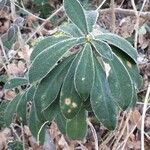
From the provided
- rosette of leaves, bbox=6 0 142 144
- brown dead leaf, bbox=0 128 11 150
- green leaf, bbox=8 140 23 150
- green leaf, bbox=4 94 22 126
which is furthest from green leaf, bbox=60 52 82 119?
brown dead leaf, bbox=0 128 11 150

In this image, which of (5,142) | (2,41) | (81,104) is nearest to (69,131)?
(81,104)

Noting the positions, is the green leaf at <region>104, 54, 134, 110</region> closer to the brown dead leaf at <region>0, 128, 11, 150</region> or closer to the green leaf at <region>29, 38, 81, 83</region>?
the green leaf at <region>29, 38, 81, 83</region>

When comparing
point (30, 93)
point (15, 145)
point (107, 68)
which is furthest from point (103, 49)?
point (15, 145)

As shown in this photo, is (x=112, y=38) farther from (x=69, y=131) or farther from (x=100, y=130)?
(x=100, y=130)

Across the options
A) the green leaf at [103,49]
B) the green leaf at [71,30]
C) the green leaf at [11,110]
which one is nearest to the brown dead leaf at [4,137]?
the green leaf at [11,110]

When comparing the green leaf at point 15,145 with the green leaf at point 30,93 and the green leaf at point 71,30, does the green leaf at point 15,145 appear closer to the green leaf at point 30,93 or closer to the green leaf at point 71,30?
the green leaf at point 30,93

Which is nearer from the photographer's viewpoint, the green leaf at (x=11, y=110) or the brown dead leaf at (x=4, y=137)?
the green leaf at (x=11, y=110)

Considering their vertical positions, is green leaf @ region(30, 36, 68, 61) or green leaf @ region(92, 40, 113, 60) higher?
green leaf @ region(30, 36, 68, 61)
